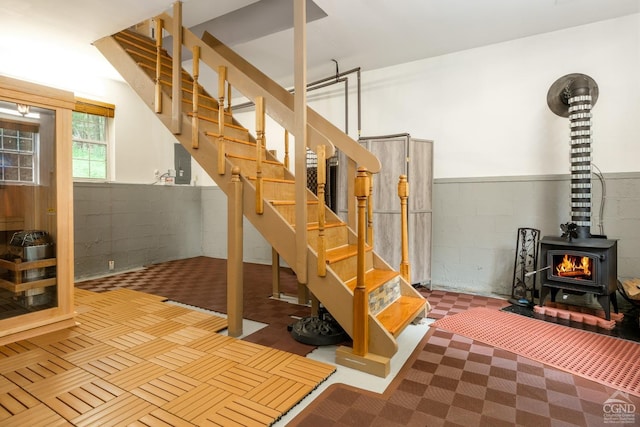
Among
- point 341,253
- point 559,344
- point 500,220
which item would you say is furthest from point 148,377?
point 500,220

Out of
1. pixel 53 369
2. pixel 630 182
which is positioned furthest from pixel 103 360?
pixel 630 182

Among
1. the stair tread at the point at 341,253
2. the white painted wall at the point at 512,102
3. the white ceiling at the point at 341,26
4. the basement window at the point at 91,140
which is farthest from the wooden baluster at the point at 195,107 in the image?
the basement window at the point at 91,140

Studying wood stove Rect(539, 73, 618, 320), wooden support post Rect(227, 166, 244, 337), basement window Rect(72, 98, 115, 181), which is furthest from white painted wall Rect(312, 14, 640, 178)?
basement window Rect(72, 98, 115, 181)

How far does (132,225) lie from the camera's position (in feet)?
19.3

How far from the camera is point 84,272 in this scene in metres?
5.20

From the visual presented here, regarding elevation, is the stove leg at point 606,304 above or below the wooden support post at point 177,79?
below

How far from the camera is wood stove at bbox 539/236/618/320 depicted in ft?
10.6

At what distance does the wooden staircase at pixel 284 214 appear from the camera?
245 centimetres

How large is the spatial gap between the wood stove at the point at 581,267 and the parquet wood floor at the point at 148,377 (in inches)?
104

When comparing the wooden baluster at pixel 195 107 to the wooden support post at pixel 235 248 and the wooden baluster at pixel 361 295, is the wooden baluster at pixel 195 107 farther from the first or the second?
the wooden baluster at pixel 361 295

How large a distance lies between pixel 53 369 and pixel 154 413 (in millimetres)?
1043

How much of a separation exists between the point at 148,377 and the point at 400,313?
6.18 ft

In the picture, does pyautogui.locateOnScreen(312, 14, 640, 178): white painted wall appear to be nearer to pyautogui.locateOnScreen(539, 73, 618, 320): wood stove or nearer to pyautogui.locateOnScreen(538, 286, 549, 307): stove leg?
pyautogui.locateOnScreen(539, 73, 618, 320): wood stove

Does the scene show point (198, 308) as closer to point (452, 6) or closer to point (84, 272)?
point (84, 272)
